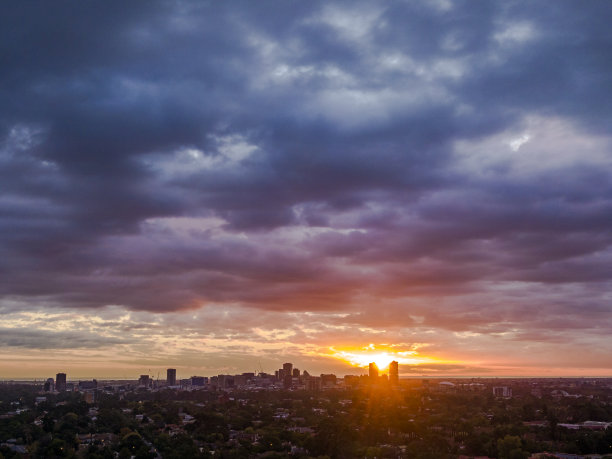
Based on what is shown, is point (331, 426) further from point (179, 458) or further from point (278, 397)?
point (278, 397)

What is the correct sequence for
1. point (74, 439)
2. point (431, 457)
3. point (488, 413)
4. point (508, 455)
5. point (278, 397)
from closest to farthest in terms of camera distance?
1. point (431, 457)
2. point (508, 455)
3. point (74, 439)
4. point (488, 413)
5. point (278, 397)

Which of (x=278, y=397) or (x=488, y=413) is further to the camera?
(x=278, y=397)

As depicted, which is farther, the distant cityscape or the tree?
the distant cityscape

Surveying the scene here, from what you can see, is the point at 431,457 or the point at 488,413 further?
the point at 488,413

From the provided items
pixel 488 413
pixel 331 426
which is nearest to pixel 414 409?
pixel 488 413

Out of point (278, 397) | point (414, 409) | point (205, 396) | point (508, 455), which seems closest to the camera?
point (508, 455)

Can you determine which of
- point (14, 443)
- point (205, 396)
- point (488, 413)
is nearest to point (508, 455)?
point (488, 413)

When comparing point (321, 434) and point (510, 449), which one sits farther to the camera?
point (321, 434)

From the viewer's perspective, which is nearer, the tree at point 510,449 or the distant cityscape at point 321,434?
the tree at point 510,449

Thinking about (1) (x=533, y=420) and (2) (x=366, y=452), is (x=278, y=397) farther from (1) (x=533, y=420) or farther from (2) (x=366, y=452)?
(2) (x=366, y=452)
